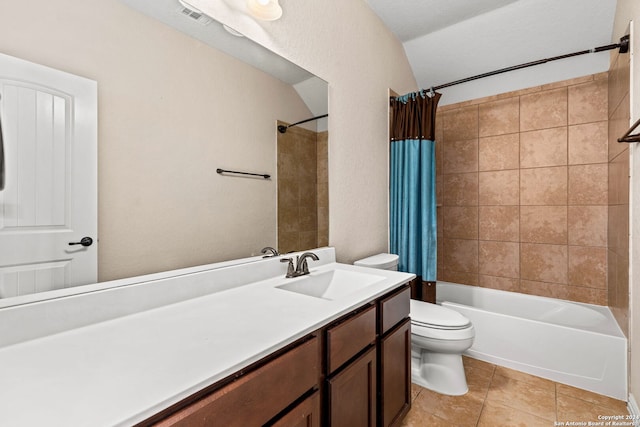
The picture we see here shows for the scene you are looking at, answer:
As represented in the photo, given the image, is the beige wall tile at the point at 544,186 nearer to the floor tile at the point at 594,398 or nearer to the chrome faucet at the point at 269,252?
the floor tile at the point at 594,398

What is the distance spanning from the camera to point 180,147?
107 cm

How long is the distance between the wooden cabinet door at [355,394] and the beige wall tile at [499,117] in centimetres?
246

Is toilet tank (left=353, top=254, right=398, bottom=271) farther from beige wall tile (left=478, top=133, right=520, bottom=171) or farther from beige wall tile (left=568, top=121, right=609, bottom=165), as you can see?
beige wall tile (left=568, top=121, right=609, bottom=165)

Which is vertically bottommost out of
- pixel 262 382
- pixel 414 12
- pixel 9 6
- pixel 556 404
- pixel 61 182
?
pixel 556 404

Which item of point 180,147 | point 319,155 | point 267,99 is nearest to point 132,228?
point 180,147

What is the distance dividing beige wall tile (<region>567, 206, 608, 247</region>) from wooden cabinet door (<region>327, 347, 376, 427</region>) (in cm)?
225

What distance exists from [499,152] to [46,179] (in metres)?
3.08

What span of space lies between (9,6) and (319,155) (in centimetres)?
126

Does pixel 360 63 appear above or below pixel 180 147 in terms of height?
above

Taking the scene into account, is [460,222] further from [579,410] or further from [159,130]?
[159,130]

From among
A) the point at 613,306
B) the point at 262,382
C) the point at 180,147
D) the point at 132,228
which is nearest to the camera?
the point at 262,382

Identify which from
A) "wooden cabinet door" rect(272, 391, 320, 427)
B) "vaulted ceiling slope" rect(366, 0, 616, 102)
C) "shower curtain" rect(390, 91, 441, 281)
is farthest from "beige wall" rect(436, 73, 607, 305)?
"wooden cabinet door" rect(272, 391, 320, 427)

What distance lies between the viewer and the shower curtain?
2316 millimetres

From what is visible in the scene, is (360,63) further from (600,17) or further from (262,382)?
(262,382)
